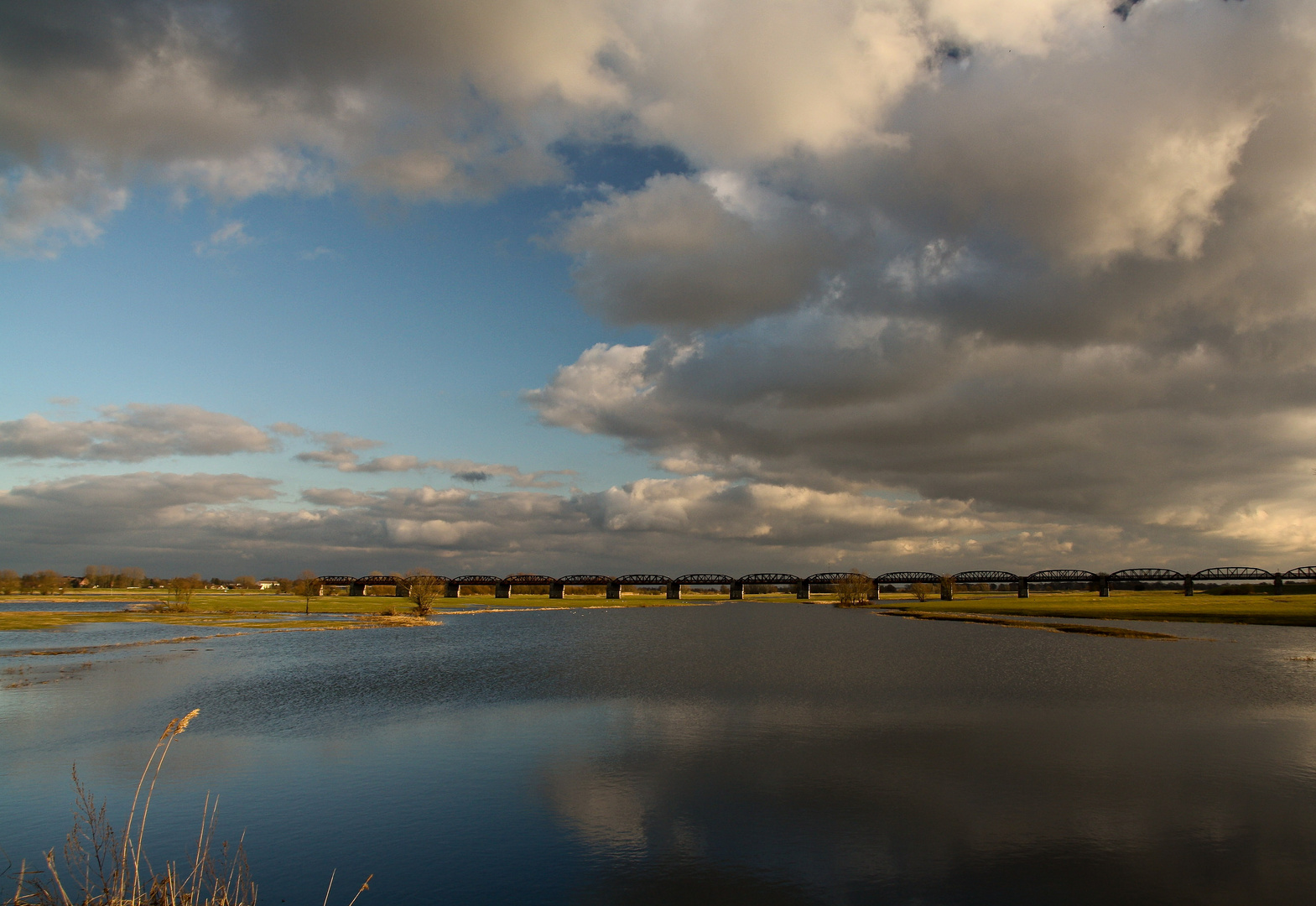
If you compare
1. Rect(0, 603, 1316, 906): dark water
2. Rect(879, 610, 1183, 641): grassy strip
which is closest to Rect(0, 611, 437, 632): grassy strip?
Rect(0, 603, 1316, 906): dark water

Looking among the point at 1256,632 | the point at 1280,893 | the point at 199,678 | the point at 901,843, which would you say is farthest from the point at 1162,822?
the point at 1256,632

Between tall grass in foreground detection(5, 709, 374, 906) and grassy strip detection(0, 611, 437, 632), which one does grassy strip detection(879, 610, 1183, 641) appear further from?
grassy strip detection(0, 611, 437, 632)

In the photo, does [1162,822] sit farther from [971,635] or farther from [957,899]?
[971,635]

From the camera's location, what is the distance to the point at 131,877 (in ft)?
56.6

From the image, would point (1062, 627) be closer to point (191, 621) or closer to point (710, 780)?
point (710, 780)

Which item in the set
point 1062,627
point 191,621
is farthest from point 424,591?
point 1062,627

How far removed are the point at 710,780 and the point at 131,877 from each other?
17526 millimetres

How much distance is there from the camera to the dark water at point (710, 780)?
59.9ft

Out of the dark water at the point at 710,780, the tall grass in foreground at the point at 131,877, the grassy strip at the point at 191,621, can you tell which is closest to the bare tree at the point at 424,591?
the grassy strip at the point at 191,621

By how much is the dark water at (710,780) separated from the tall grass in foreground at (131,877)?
79 centimetres

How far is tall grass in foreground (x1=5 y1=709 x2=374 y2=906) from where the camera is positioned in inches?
566

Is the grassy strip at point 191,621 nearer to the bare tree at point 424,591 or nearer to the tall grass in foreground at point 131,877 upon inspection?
the bare tree at point 424,591

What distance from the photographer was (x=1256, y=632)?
92.1 m

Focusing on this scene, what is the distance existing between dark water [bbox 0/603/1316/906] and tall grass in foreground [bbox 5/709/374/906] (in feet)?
2.60
